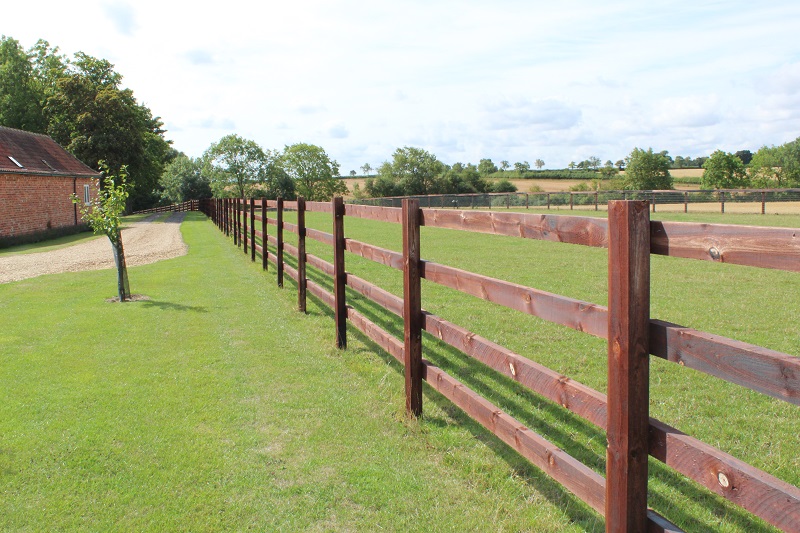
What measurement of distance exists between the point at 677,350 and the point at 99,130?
4613 centimetres

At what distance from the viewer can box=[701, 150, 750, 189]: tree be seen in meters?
83.8

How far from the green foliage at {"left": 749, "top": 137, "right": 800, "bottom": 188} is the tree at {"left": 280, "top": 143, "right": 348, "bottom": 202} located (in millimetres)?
56660

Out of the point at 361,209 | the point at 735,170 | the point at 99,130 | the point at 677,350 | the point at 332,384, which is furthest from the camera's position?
the point at 735,170

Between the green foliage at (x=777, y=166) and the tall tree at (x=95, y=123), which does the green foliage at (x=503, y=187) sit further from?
the tall tree at (x=95, y=123)

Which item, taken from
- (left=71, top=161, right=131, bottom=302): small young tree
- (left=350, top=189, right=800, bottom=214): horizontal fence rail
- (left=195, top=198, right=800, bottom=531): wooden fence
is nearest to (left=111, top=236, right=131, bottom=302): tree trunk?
(left=71, top=161, right=131, bottom=302): small young tree

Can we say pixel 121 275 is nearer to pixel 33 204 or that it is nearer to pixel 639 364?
pixel 639 364

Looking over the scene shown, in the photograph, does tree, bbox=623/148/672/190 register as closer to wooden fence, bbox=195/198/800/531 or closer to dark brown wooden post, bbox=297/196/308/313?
dark brown wooden post, bbox=297/196/308/313

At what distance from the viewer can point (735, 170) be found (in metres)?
84.9

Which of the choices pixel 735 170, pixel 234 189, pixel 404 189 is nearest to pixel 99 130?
pixel 234 189

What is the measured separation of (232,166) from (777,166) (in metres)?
75.8

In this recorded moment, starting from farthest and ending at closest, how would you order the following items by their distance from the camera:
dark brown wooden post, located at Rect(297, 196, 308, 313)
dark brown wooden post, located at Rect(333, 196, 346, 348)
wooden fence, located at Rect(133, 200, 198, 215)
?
wooden fence, located at Rect(133, 200, 198, 215) < dark brown wooden post, located at Rect(297, 196, 308, 313) < dark brown wooden post, located at Rect(333, 196, 346, 348)

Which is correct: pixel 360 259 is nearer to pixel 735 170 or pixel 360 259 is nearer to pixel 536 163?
pixel 735 170

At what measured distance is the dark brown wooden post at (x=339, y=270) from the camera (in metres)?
6.05

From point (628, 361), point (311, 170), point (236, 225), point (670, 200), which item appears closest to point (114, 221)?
point (628, 361)
